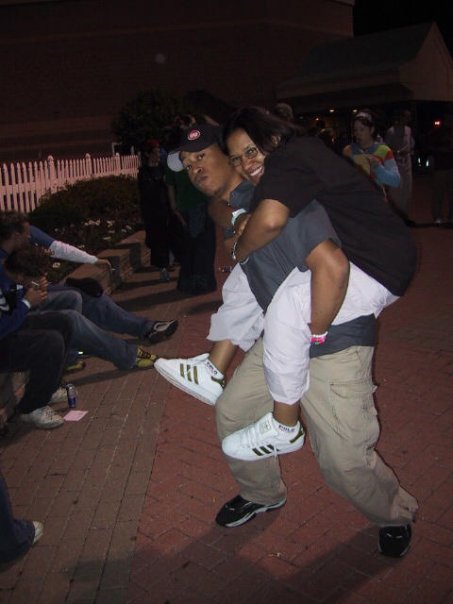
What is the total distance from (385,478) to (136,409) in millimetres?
2356

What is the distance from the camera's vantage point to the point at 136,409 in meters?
4.51

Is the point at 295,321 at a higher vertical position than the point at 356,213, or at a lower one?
lower

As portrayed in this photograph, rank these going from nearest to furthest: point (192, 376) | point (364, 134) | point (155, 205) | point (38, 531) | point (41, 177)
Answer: point (192, 376)
point (38, 531)
point (364, 134)
point (155, 205)
point (41, 177)

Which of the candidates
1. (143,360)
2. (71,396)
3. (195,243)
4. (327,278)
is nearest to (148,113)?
(195,243)

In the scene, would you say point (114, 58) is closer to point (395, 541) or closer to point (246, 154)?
point (246, 154)

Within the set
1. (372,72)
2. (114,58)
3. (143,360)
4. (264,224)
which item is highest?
(114,58)

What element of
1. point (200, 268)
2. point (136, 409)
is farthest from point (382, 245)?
point (200, 268)

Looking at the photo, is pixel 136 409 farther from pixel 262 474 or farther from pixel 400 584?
pixel 400 584

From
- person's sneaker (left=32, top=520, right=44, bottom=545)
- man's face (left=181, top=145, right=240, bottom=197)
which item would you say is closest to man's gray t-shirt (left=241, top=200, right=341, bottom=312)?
man's face (left=181, top=145, right=240, bottom=197)

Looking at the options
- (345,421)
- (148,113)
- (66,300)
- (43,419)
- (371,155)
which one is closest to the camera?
(345,421)

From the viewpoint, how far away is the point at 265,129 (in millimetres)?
2447

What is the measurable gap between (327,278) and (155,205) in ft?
20.7

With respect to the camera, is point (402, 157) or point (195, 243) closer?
point (195, 243)

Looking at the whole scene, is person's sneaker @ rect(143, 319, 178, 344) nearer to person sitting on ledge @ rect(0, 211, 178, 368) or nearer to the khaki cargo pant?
person sitting on ledge @ rect(0, 211, 178, 368)
